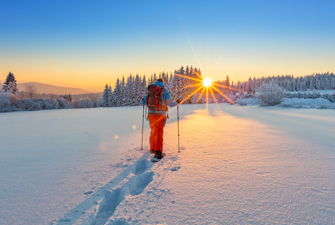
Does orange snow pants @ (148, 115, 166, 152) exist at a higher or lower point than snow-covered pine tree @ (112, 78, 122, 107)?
lower

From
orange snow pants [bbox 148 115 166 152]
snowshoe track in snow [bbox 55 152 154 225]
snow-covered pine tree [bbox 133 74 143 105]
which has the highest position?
snow-covered pine tree [bbox 133 74 143 105]

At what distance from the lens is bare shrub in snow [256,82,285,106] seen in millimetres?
17969

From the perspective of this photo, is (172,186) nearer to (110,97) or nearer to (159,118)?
(159,118)

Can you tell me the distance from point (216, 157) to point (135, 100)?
146 feet

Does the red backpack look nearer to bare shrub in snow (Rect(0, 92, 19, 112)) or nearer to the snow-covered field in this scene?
the snow-covered field

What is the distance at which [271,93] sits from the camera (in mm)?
18094

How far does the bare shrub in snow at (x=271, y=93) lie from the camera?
17969 millimetres

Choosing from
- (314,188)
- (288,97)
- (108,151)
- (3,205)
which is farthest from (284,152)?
(288,97)

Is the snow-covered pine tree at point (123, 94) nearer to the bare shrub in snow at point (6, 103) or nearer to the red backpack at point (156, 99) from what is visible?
the bare shrub in snow at point (6, 103)

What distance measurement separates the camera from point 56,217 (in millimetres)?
1763

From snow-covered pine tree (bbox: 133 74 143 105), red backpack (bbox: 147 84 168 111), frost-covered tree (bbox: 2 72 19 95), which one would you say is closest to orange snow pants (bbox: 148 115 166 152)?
red backpack (bbox: 147 84 168 111)

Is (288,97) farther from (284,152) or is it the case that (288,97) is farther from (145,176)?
(145,176)

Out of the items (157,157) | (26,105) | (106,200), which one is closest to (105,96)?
(26,105)

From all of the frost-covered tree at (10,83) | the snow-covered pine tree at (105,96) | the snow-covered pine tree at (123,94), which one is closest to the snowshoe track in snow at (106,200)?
the snow-covered pine tree at (123,94)
